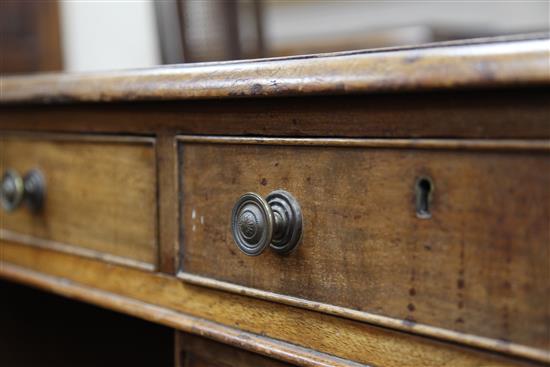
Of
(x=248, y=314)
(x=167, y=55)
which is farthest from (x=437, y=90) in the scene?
(x=167, y=55)

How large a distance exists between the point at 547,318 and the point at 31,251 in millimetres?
463

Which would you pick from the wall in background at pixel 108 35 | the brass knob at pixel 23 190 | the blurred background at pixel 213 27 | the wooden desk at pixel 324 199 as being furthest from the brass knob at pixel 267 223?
the wall in background at pixel 108 35

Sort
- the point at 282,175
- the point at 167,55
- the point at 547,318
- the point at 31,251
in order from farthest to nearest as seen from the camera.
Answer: the point at 167,55, the point at 31,251, the point at 282,175, the point at 547,318

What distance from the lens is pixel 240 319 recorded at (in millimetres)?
463

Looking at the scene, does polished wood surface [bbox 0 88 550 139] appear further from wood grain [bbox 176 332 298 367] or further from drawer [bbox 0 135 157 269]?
wood grain [bbox 176 332 298 367]

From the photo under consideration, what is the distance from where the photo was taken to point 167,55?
0.95 m

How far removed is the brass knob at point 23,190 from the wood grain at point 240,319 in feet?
0.15

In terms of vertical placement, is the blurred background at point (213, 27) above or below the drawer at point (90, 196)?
above

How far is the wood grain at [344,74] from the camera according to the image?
0.31 m

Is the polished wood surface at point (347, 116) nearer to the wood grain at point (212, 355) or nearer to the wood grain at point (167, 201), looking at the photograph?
the wood grain at point (167, 201)

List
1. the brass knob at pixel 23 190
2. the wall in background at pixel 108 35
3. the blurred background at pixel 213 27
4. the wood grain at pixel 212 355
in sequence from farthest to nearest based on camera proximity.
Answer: the wall in background at pixel 108 35
the blurred background at pixel 213 27
the brass knob at pixel 23 190
the wood grain at pixel 212 355

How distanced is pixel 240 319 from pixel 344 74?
184mm

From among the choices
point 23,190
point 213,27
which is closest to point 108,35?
point 213,27

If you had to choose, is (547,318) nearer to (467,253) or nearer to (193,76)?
(467,253)
